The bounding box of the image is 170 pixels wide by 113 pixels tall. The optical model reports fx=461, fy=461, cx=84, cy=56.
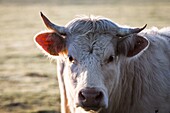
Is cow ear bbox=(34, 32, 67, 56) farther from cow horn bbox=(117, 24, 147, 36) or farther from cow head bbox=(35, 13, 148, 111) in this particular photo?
cow horn bbox=(117, 24, 147, 36)

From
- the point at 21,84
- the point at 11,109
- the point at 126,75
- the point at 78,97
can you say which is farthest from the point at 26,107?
the point at 78,97

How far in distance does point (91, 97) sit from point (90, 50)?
708 millimetres

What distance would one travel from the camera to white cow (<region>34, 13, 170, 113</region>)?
5125 millimetres

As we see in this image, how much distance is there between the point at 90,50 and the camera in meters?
5.24

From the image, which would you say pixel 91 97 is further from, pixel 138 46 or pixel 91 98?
pixel 138 46

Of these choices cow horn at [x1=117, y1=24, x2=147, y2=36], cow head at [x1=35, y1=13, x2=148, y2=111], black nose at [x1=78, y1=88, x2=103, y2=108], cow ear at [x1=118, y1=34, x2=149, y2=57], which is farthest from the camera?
cow ear at [x1=118, y1=34, x2=149, y2=57]

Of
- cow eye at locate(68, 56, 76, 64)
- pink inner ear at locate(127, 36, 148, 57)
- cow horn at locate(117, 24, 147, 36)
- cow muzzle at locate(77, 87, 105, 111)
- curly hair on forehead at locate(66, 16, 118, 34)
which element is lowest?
cow muzzle at locate(77, 87, 105, 111)

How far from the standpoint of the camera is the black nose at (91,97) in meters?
4.74

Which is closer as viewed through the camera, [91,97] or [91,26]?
[91,97]

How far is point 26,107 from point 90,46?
4.29 meters

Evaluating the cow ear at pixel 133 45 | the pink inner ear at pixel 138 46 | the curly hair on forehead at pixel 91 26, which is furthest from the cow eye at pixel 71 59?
the pink inner ear at pixel 138 46

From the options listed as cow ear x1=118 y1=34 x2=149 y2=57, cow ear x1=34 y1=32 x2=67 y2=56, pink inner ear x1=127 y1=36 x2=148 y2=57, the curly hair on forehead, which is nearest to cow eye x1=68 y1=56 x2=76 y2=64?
cow ear x1=34 y1=32 x2=67 y2=56

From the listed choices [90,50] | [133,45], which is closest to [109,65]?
[90,50]

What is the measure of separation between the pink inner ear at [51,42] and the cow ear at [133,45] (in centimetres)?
73
